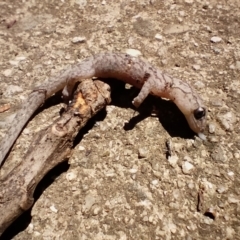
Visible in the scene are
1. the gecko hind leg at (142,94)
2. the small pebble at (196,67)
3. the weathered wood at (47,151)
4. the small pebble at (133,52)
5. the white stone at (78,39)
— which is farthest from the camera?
the white stone at (78,39)

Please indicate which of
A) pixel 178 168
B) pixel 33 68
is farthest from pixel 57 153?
pixel 33 68

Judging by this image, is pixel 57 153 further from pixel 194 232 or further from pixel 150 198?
pixel 194 232

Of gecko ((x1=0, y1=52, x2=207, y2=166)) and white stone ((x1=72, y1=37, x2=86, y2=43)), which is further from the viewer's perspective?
white stone ((x1=72, y1=37, x2=86, y2=43))

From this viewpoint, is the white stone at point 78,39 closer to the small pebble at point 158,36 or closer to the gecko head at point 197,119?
the small pebble at point 158,36

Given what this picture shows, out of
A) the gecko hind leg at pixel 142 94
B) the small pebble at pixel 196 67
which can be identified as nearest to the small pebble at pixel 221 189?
the gecko hind leg at pixel 142 94

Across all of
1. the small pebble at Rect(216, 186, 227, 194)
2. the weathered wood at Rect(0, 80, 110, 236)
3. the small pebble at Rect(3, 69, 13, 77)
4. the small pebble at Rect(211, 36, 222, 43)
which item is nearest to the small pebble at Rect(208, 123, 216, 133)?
the small pebble at Rect(216, 186, 227, 194)

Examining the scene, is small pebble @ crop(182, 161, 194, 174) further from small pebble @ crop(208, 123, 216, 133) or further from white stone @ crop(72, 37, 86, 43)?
white stone @ crop(72, 37, 86, 43)
